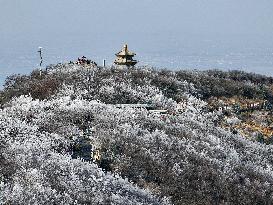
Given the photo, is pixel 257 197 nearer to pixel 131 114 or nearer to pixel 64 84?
pixel 131 114

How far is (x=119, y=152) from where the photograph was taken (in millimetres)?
25906

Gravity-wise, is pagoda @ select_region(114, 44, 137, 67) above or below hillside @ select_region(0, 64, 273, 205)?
above

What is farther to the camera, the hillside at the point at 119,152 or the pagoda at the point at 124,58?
the pagoda at the point at 124,58

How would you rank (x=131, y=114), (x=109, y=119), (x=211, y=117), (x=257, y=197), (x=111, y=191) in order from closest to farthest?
(x=111, y=191) < (x=257, y=197) < (x=109, y=119) < (x=131, y=114) < (x=211, y=117)

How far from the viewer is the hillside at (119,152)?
21.0 metres

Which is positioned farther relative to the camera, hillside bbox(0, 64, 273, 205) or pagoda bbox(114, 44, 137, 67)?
pagoda bbox(114, 44, 137, 67)

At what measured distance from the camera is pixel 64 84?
4062cm

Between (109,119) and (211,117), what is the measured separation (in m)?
12.6

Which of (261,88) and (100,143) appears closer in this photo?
(100,143)

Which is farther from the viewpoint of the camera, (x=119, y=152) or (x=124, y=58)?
(x=124, y=58)

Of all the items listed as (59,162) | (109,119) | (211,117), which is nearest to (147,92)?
(211,117)

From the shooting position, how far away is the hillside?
2103 cm

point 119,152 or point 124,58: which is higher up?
point 124,58

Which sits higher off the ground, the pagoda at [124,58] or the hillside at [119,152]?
the pagoda at [124,58]
